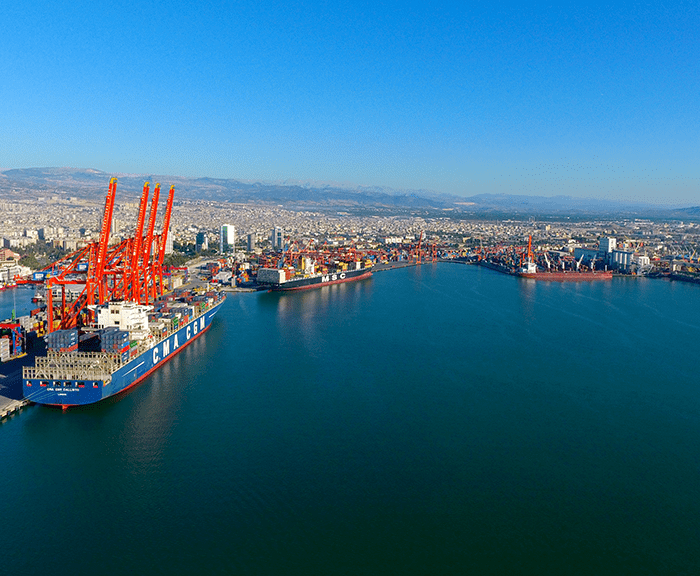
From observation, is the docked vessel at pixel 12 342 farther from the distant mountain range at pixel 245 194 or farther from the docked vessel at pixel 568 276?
the distant mountain range at pixel 245 194

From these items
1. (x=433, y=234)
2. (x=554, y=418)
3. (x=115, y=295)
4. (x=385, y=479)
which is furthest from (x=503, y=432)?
(x=433, y=234)

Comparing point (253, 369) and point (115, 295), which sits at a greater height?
point (115, 295)

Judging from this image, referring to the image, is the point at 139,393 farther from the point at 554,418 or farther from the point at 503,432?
the point at 554,418

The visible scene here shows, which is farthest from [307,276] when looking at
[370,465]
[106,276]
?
[370,465]

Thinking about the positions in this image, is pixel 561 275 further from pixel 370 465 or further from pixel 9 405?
pixel 9 405

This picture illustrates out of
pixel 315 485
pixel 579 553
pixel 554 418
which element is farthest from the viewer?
pixel 554 418

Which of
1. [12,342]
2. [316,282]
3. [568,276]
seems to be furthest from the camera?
[568,276]
